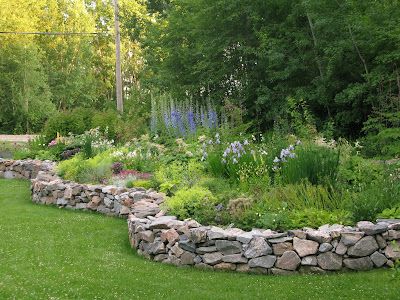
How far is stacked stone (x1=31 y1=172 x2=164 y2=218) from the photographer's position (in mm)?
7772

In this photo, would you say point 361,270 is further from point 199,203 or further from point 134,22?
point 134,22

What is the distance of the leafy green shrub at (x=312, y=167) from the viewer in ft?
22.9

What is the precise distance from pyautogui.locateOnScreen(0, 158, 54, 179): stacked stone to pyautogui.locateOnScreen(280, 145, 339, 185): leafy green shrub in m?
7.43

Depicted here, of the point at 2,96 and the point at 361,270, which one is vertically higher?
the point at 2,96

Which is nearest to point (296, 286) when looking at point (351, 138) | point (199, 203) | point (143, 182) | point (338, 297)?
point (338, 297)

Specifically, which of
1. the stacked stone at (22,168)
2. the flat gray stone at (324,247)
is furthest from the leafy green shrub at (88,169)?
the flat gray stone at (324,247)

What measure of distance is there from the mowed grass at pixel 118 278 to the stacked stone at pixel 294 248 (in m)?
0.16

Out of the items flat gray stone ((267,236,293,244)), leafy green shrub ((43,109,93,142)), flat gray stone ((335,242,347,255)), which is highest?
leafy green shrub ((43,109,93,142))

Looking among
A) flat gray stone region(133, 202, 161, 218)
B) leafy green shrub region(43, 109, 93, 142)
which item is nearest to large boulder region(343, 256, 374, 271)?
flat gray stone region(133, 202, 161, 218)

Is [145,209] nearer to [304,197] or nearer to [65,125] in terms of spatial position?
[304,197]

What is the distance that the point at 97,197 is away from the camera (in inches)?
363

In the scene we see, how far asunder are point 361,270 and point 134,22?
1848 cm

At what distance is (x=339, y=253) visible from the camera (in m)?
5.61

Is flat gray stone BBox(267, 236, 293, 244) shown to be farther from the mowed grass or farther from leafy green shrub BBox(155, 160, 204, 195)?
leafy green shrub BBox(155, 160, 204, 195)
